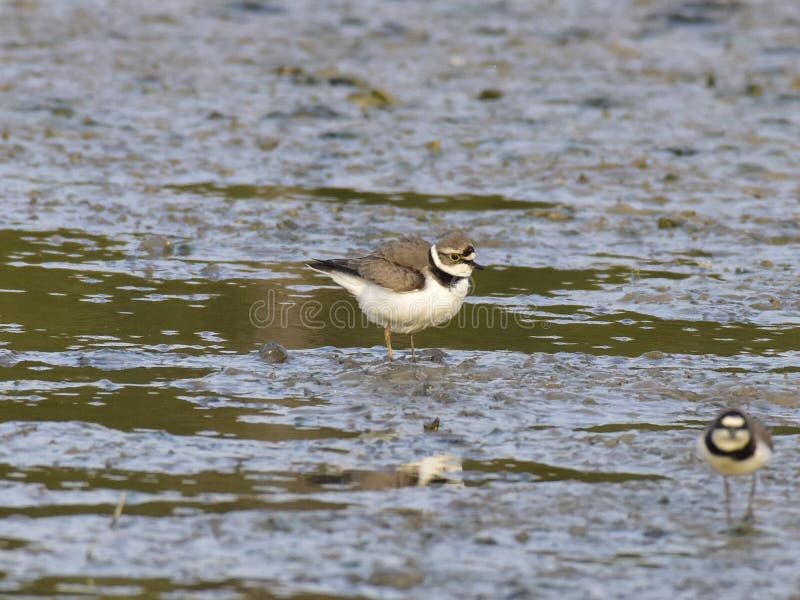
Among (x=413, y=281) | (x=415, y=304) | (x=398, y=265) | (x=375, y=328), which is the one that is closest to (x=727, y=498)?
(x=415, y=304)

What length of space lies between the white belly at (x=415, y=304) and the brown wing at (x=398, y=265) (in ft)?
0.19

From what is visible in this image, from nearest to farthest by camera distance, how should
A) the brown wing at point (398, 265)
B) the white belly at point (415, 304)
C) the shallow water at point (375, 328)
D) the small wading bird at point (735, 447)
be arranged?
the shallow water at point (375, 328) < the small wading bird at point (735, 447) < the white belly at point (415, 304) < the brown wing at point (398, 265)

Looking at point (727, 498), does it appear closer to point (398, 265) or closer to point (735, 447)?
point (735, 447)

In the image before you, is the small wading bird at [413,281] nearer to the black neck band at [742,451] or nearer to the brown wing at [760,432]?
the brown wing at [760,432]

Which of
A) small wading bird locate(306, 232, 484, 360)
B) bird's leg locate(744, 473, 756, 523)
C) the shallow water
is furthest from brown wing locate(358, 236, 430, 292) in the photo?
bird's leg locate(744, 473, 756, 523)

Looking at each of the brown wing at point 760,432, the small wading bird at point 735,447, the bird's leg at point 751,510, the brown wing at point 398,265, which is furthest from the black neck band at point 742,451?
the brown wing at point 398,265

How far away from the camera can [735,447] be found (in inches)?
265

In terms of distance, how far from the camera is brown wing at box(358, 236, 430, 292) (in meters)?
9.88

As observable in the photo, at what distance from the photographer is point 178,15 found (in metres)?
23.0

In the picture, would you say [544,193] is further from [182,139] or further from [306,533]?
[306,533]

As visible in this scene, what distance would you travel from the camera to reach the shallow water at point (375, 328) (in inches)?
253

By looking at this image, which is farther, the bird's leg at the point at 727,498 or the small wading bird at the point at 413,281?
the small wading bird at the point at 413,281

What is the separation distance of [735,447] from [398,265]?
3.87 m

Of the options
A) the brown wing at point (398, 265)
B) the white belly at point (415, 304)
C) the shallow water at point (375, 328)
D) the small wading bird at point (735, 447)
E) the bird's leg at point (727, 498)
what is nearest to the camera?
the shallow water at point (375, 328)
